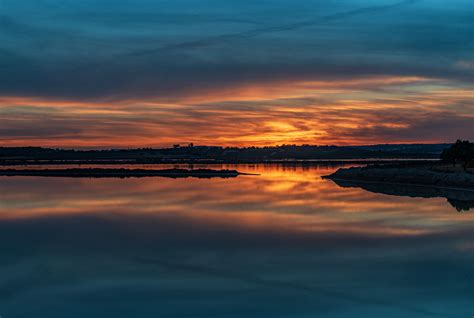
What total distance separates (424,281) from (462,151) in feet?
218

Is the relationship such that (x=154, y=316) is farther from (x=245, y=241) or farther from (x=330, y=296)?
(x=245, y=241)

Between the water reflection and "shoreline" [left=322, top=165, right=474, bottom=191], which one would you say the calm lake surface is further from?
"shoreline" [left=322, top=165, right=474, bottom=191]

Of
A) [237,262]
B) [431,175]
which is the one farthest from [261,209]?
[431,175]

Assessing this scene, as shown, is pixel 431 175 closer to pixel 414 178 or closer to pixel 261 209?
pixel 414 178

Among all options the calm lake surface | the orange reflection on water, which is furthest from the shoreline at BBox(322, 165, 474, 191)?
the calm lake surface

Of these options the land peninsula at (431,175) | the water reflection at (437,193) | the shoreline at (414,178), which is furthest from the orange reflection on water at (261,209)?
the land peninsula at (431,175)

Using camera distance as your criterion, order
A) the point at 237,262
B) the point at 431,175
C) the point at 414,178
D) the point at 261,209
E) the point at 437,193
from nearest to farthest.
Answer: the point at 237,262, the point at 261,209, the point at 437,193, the point at 431,175, the point at 414,178

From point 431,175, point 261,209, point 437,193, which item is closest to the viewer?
point 261,209

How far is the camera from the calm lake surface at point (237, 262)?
14.2 meters

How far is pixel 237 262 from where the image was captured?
19234 millimetres

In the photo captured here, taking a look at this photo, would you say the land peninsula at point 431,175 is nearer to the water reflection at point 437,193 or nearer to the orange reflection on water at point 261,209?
the water reflection at point 437,193

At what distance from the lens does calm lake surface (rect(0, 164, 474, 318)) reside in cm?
1416

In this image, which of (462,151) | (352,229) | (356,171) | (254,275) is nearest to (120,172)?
(356,171)

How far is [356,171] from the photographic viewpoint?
74.8m
